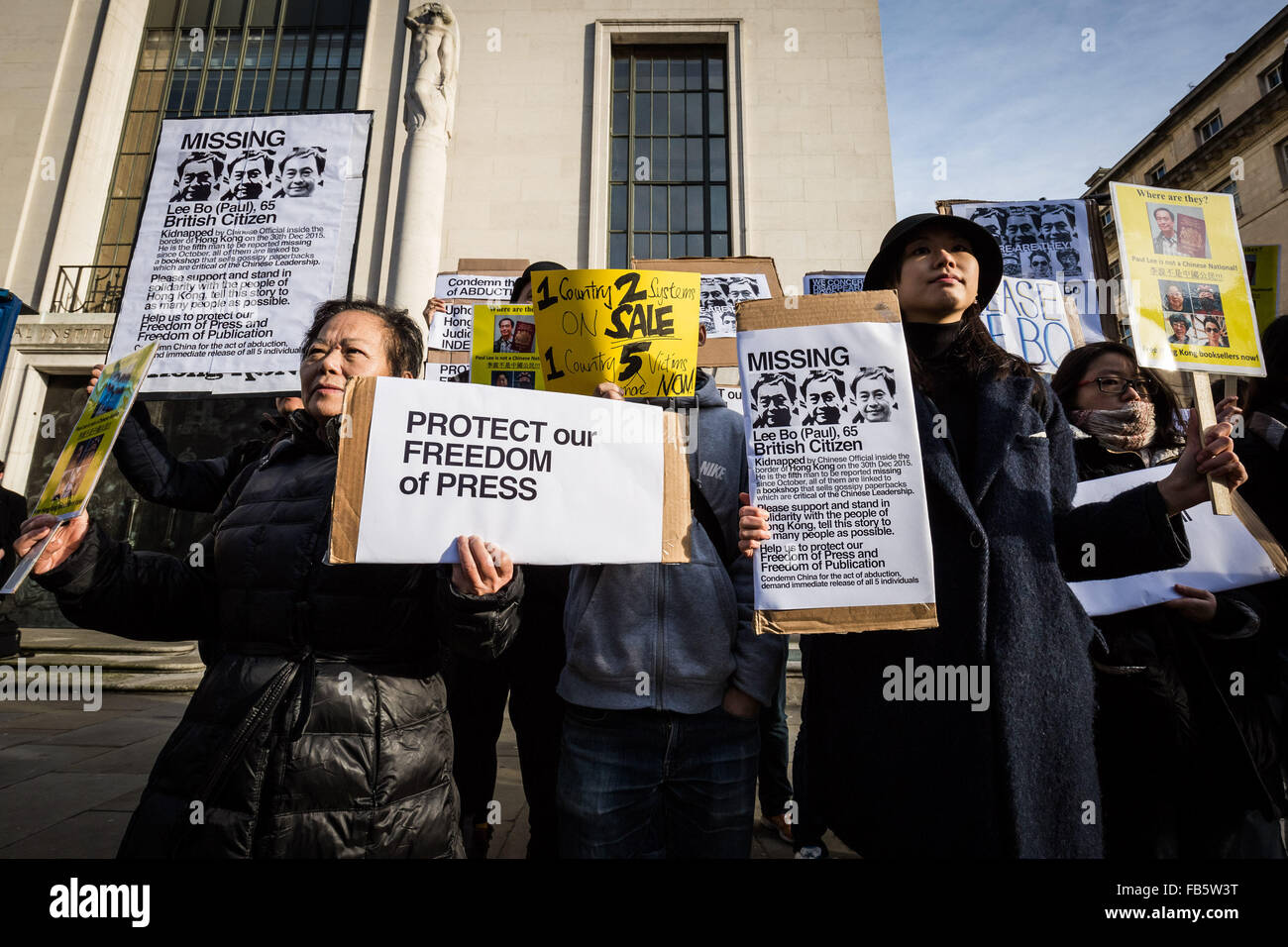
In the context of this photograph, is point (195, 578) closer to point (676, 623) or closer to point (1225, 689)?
point (676, 623)

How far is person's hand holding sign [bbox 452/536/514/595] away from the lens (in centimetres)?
142

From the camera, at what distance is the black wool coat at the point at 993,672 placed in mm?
1399

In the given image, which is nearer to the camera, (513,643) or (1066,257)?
(513,643)

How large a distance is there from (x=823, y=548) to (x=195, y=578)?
173 cm

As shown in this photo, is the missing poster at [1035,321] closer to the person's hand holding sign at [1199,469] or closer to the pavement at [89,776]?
the person's hand holding sign at [1199,469]

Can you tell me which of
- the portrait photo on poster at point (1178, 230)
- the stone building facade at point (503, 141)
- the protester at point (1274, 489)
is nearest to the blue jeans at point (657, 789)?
the protester at point (1274, 489)

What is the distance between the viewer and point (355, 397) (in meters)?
1.51

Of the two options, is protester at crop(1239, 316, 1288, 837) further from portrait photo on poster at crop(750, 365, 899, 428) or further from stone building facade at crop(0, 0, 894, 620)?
stone building facade at crop(0, 0, 894, 620)

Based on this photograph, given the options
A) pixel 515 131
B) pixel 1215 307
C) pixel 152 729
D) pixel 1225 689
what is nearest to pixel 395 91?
pixel 515 131

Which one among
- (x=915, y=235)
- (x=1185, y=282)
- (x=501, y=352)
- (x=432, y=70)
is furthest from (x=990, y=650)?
(x=432, y=70)

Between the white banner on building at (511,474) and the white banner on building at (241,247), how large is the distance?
46.8 inches

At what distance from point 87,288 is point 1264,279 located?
1422 centimetres

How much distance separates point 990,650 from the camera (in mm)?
1465

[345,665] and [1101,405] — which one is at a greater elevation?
[1101,405]
